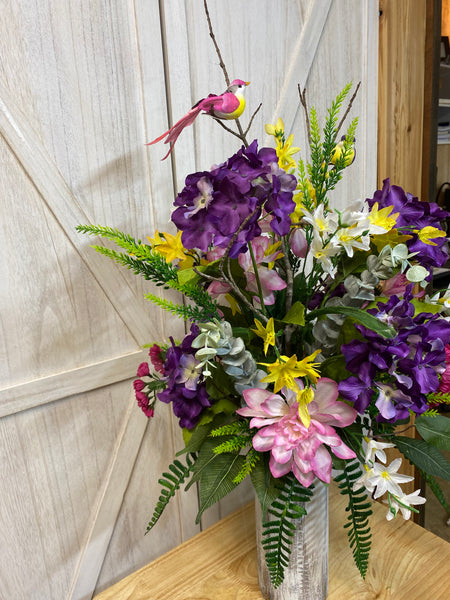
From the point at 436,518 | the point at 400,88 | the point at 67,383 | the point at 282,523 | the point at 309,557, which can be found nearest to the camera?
the point at 282,523

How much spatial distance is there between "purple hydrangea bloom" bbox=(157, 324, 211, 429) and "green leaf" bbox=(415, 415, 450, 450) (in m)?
0.33

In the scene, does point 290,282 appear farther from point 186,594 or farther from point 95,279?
point 186,594

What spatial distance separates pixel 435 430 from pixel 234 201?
477mm

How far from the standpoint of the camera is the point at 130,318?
0.94 m

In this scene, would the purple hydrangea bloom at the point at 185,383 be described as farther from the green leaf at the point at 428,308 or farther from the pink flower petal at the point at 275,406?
the green leaf at the point at 428,308

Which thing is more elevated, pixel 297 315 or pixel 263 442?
pixel 297 315

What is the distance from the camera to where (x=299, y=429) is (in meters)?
0.61

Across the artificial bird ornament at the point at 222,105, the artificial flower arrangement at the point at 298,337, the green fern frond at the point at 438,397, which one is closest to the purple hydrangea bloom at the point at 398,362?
the artificial flower arrangement at the point at 298,337

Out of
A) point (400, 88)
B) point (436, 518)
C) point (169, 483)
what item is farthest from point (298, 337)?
point (436, 518)

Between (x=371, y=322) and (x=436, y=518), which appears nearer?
(x=371, y=322)

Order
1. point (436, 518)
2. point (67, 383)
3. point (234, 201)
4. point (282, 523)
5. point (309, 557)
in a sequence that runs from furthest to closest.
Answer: point (436, 518) < point (67, 383) < point (309, 557) < point (282, 523) < point (234, 201)

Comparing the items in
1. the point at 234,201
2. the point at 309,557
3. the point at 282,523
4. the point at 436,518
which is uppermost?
the point at 234,201

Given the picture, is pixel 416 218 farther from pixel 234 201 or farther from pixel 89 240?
pixel 89 240

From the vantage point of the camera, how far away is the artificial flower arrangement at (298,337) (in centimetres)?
58
